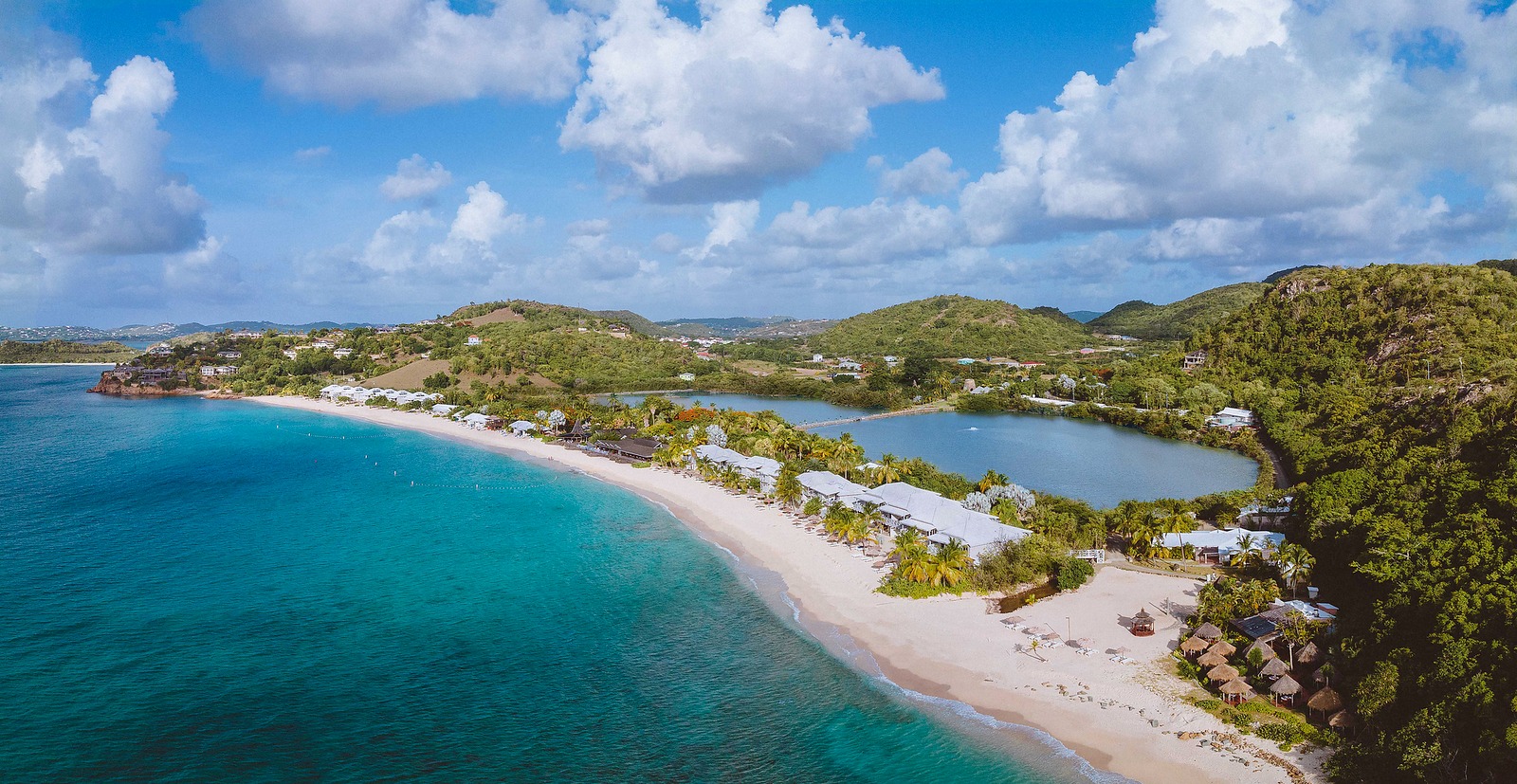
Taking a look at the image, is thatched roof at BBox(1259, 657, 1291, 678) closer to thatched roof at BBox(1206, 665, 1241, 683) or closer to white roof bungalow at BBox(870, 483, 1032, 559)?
thatched roof at BBox(1206, 665, 1241, 683)

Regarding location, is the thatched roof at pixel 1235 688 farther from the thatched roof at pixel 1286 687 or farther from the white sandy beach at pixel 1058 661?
the white sandy beach at pixel 1058 661

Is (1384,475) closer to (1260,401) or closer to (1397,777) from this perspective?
(1397,777)

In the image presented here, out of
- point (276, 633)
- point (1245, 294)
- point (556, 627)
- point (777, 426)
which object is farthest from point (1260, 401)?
point (1245, 294)

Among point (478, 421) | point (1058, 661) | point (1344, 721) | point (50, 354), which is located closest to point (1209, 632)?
point (1058, 661)

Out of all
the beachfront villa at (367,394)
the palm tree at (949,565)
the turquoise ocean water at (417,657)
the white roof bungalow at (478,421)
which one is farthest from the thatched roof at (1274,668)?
the beachfront villa at (367,394)

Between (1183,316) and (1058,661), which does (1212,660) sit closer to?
(1058,661)

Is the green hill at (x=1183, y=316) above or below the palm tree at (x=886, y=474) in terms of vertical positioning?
above
